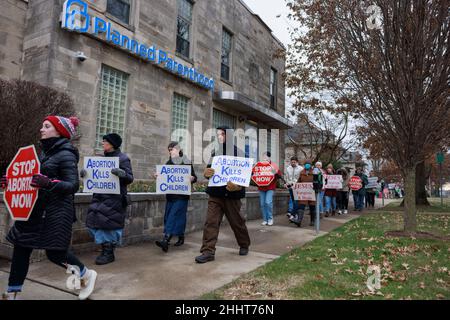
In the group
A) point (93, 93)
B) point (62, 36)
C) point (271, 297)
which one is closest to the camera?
point (271, 297)

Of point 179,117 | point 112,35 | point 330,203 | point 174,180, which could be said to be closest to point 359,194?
point 330,203

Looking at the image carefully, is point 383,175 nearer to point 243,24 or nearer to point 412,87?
point 243,24

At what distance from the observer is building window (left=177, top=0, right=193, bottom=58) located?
14220 mm

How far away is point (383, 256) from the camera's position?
212 inches

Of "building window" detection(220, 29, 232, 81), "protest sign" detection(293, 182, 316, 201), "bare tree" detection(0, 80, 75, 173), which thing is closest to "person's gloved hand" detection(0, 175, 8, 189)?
"bare tree" detection(0, 80, 75, 173)

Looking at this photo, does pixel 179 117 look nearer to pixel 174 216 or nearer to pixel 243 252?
pixel 174 216

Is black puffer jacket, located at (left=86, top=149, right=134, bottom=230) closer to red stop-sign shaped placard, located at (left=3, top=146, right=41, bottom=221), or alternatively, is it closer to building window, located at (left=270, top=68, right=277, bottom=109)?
red stop-sign shaped placard, located at (left=3, top=146, right=41, bottom=221)

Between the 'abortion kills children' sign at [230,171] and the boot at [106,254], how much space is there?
1.79m

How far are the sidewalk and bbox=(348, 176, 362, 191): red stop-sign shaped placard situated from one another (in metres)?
8.24

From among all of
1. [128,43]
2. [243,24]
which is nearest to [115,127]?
[128,43]

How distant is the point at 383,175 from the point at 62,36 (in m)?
55.1

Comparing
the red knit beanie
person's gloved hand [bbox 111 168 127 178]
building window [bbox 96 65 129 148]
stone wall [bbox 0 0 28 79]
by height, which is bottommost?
person's gloved hand [bbox 111 168 127 178]

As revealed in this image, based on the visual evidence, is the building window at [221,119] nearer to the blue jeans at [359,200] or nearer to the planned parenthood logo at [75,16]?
the blue jeans at [359,200]

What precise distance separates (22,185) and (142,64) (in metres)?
9.57
